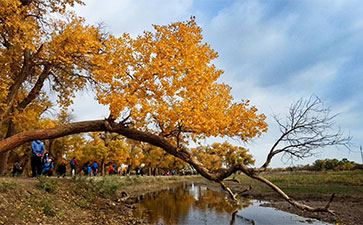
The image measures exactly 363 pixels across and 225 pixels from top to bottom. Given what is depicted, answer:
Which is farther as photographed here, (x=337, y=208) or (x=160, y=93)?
(x=337, y=208)

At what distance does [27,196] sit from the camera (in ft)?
27.8

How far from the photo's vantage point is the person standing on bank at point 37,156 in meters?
11.0

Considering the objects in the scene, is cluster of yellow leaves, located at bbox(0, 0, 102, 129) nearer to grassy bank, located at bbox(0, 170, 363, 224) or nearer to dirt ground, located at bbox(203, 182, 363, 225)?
grassy bank, located at bbox(0, 170, 363, 224)

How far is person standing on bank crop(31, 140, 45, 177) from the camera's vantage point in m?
11.0

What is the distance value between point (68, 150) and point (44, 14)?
20635 mm

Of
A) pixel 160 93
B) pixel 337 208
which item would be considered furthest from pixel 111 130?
pixel 337 208

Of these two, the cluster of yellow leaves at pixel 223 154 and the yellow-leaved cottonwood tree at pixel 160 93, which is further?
the cluster of yellow leaves at pixel 223 154

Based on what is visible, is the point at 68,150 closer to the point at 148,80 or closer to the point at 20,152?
the point at 20,152

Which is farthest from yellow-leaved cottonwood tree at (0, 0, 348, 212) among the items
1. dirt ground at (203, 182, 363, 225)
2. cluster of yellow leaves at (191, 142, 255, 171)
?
cluster of yellow leaves at (191, 142, 255, 171)

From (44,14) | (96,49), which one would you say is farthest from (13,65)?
(96,49)

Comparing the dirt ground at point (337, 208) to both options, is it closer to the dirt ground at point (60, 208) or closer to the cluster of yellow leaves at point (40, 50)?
the dirt ground at point (60, 208)

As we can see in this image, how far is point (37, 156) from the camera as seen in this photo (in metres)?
11.5

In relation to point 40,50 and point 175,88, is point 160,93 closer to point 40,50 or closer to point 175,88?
point 175,88

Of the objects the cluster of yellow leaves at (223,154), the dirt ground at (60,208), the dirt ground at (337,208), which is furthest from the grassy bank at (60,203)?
the cluster of yellow leaves at (223,154)
